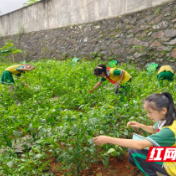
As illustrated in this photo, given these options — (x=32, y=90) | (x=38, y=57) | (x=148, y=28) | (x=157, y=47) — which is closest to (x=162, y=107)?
(x=32, y=90)

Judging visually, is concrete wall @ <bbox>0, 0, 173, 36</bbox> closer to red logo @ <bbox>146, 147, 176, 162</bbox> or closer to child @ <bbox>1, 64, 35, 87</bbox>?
child @ <bbox>1, 64, 35, 87</bbox>

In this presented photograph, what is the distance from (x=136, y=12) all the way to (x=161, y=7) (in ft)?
2.90

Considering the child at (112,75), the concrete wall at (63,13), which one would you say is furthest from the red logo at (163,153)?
the concrete wall at (63,13)

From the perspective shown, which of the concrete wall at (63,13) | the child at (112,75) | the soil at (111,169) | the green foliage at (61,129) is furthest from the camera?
the concrete wall at (63,13)

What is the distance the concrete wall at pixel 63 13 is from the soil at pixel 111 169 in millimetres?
5053

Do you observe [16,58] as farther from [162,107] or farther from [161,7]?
[162,107]

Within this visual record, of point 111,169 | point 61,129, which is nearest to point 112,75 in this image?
point 111,169

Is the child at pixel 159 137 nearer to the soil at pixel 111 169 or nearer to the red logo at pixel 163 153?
the red logo at pixel 163 153

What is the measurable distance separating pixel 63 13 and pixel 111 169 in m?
8.08

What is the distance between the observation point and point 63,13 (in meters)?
8.35

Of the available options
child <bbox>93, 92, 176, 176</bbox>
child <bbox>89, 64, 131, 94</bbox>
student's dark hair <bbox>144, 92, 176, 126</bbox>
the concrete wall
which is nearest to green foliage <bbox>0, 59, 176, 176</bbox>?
child <bbox>93, 92, 176, 176</bbox>

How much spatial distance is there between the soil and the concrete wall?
5.05 meters

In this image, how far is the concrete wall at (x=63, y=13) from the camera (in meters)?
6.14

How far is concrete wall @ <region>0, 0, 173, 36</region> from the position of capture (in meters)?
6.14
